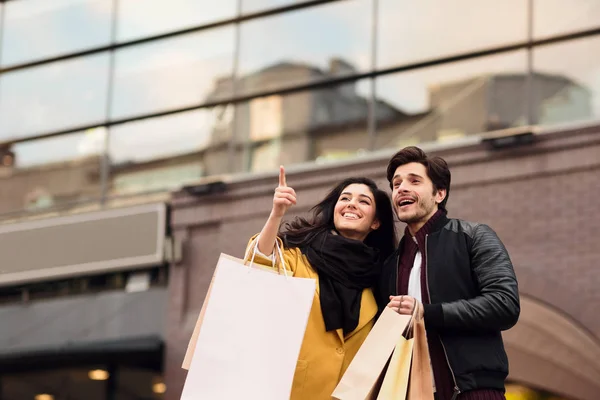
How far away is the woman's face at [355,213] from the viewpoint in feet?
17.4

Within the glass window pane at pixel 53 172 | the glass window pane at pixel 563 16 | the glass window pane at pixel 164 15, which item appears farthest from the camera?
the glass window pane at pixel 53 172

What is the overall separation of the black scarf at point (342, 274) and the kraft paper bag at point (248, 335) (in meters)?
0.33

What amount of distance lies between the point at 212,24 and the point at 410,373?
38.9 ft

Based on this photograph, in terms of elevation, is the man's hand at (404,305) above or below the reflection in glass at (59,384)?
below

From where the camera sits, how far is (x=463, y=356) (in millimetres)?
4598

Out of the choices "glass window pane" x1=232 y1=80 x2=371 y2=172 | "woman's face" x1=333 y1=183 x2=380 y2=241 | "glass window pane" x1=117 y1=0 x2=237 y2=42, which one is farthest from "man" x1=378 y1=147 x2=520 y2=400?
"glass window pane" x1=117 y1=0 x2=237 y2=42

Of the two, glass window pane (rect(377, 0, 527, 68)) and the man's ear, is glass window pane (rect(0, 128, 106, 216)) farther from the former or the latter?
the man's ear

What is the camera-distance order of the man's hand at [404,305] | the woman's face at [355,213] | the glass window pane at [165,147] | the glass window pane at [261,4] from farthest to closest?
1. the glass window pane at [165,147]
2. the glass window pane at [261,4]
3. the woman's face at [355,213]
4. the man's hand at [404,305]

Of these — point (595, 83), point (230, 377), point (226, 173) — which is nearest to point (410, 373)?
point (230, 377)

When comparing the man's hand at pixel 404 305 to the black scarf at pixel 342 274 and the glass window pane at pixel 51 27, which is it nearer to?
the black scarf at pixel 342 274

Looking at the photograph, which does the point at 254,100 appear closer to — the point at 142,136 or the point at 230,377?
the point at 142,136

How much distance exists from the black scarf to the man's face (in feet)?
1.06

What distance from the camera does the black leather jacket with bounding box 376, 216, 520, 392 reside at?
4.54 m

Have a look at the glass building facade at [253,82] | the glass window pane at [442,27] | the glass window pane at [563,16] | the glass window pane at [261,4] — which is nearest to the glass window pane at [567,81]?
the glass building facade at [253,82]
